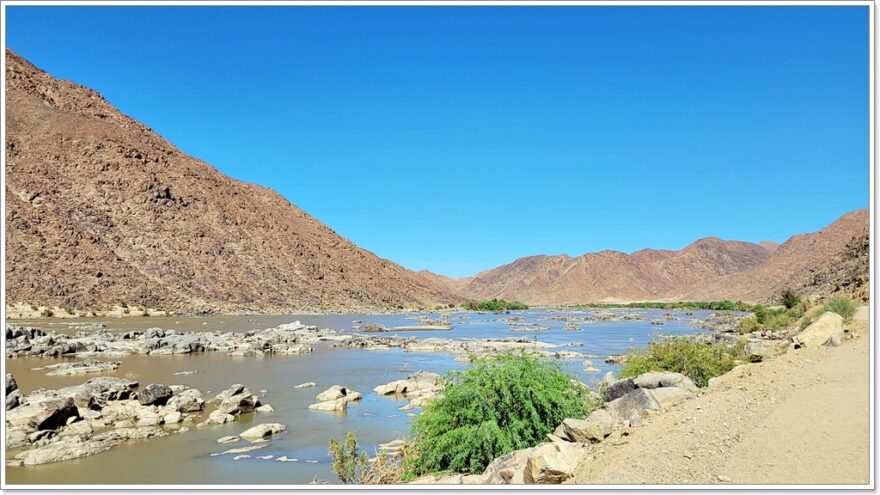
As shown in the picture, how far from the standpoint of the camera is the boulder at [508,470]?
287 inches

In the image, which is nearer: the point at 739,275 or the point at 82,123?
the point at 82,123

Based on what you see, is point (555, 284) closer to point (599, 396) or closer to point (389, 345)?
point (389, 345)

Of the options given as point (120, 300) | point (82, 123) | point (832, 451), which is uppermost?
point (82, 123)

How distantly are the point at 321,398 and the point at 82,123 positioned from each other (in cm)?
8709

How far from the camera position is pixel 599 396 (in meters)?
11.9

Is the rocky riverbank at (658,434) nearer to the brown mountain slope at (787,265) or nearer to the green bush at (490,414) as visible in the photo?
the green bush at (490,414)

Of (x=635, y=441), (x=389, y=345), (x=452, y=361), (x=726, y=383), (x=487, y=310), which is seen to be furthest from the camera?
(x=487, y=310)

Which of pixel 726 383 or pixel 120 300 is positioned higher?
pixel 120 300

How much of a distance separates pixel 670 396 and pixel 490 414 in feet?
8.77

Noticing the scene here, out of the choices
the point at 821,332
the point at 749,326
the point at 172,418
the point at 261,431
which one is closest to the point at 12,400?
the point at 172,418

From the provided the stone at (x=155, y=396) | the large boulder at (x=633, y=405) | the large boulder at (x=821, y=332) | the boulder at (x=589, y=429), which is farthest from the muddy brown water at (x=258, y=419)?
the large boulder at (x=821, y=332)

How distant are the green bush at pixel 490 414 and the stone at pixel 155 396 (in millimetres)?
8784

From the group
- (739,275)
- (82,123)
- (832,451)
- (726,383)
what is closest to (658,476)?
(832,451)

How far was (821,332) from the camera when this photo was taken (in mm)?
9656
